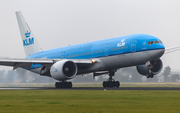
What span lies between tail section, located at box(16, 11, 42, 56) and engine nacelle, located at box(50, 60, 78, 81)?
1376cm

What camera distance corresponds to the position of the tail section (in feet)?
152

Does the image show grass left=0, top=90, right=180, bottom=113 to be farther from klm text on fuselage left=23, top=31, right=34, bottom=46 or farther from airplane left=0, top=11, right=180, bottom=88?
klm text on fuselage left=23, top=31, right=34, bottom=46

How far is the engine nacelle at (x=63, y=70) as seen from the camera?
31484mm

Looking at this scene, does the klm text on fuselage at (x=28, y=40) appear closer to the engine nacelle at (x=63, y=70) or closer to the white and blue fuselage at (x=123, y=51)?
the white and blue fuselage at (x=123, y=51)

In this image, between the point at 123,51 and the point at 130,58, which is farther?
the point at 123,51

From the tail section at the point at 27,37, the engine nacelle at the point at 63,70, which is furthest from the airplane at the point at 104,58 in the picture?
the tail section at the point at 27,37

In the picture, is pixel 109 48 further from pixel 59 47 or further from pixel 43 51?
pixel 43 51

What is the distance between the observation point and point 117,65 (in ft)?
109

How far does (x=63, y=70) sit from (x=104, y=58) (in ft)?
14.9

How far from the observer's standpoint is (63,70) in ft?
105

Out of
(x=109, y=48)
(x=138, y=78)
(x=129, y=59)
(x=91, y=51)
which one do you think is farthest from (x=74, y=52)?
(x=138, y=78)

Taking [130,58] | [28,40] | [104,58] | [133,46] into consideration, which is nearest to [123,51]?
[130,58]

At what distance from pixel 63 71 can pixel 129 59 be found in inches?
259

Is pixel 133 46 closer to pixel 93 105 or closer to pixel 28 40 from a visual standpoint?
pixel 93 105
